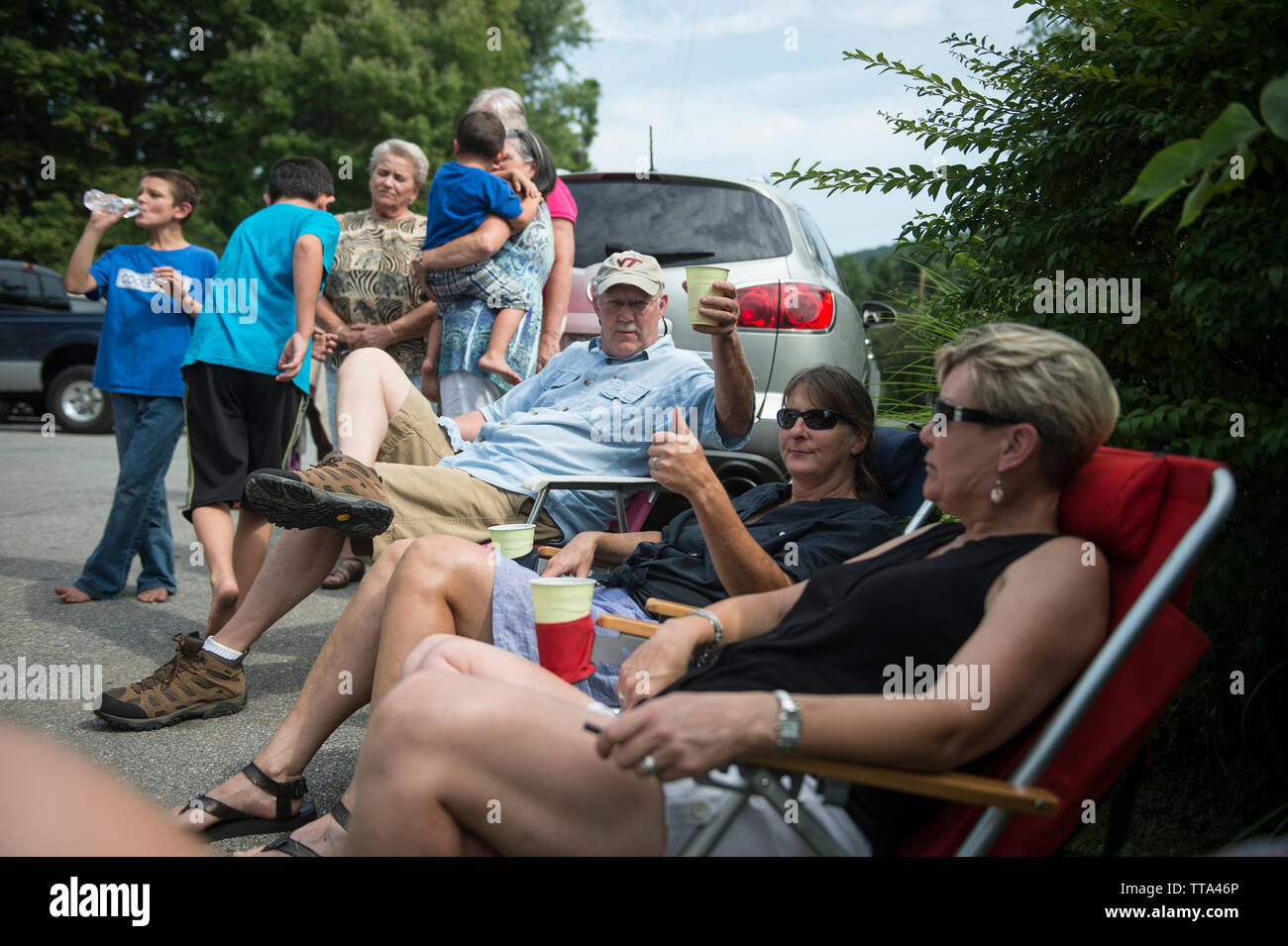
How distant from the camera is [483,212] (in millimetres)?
4164

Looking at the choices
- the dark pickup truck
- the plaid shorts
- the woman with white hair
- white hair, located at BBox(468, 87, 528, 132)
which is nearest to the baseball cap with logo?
the plaid shorts

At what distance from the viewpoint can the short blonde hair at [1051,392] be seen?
1.88 metres

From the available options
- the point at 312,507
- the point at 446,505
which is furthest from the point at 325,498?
the point at 446,505

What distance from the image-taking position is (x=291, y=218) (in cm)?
433

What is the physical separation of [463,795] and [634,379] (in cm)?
225

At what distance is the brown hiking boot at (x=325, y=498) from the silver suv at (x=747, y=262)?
1.89m

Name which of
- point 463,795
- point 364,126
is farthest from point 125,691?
point 364,126

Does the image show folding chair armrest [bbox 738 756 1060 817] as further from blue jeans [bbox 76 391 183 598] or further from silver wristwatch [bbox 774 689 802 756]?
blue jeans [bbox 76 391 183 598]

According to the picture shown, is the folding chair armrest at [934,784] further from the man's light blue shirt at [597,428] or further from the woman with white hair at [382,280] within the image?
the woman with white hair at [382,280]

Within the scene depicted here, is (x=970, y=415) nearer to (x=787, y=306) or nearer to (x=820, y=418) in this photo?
(x=820, y=418)

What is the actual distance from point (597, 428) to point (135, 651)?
7.20 ft

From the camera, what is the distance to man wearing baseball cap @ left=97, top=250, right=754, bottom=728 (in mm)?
3271

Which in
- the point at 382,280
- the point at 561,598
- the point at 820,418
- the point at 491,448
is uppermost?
the point at 382,280
